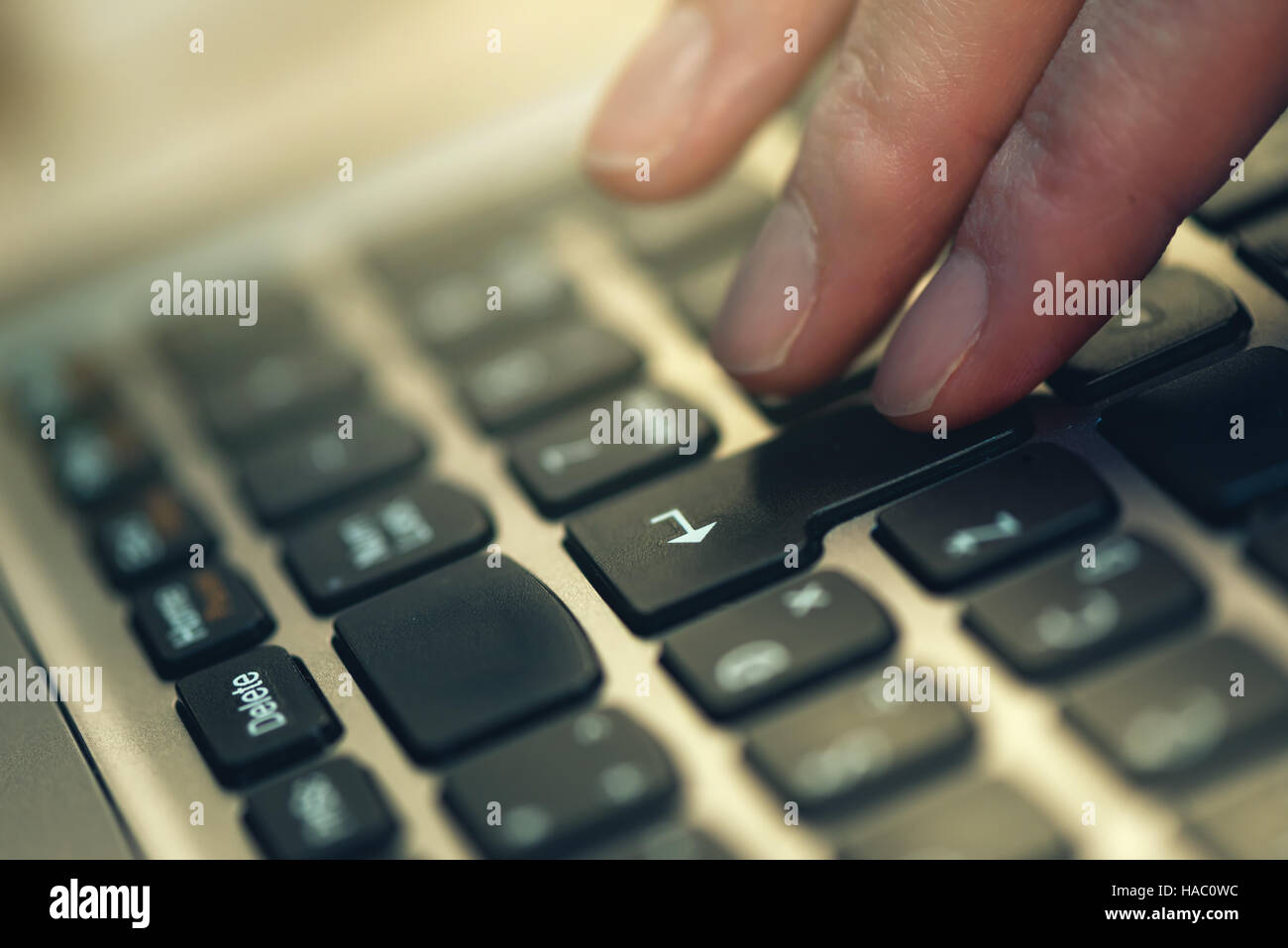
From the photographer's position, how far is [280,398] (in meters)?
0.48

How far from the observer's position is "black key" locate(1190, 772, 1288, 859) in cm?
27

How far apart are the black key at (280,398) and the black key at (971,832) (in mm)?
259

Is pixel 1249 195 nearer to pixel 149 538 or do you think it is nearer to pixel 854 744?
pixel 854 744

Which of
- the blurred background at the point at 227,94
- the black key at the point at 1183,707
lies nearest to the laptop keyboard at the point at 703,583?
the black key at the point at 1183,707

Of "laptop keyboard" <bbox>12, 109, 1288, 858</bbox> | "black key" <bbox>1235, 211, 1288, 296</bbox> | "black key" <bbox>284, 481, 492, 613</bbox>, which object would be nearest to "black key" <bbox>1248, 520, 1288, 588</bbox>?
"laptop keyboard" <bbox>12, 109, 1288, 858</bbox>

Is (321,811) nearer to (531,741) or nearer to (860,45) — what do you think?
(531,741)

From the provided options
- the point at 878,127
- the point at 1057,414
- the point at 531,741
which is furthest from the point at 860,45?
the point at 531,741

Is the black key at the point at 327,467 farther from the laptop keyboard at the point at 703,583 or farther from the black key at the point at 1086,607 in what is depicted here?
the black key at the point at 1086,607

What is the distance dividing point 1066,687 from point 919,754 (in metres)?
0.04

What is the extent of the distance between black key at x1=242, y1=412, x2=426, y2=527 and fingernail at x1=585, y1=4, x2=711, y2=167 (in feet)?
0.41

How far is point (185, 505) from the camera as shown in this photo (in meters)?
0.45

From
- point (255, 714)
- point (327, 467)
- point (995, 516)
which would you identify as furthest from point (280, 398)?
point (995, 516)

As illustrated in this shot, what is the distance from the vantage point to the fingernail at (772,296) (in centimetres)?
41

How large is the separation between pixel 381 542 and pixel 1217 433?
23 centimetres
